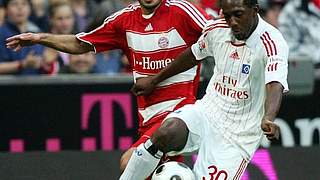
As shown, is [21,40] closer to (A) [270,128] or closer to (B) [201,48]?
(B) [201,48]

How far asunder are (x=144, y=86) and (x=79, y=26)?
391cm

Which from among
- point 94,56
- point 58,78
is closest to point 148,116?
point 58,78

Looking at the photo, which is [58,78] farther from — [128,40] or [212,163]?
[212,163]

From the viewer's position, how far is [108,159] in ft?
28.1

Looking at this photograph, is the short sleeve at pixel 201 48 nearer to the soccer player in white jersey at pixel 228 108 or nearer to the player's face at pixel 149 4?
the soccer player in white jersey at pixel 228 108

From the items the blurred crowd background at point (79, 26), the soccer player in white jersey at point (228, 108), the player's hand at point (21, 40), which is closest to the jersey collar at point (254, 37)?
the soccer player in white jersey at point (228, 108)

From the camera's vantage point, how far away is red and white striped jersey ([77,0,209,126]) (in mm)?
7305

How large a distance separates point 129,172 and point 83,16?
4508 mm

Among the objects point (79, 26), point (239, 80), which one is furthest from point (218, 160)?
point (79, 26)

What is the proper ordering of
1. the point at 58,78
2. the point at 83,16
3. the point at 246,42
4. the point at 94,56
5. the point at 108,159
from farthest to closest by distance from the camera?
the point at 83,16 < the point at 94,56 < the point at 58,78 < the point at 108,159 < the point at 246,42

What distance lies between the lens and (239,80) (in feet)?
22.0

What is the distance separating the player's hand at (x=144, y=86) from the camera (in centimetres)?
725

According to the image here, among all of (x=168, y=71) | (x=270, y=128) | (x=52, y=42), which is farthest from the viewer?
(x=52, y=42)

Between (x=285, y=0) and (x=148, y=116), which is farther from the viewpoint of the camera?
(x=285, y=0)
